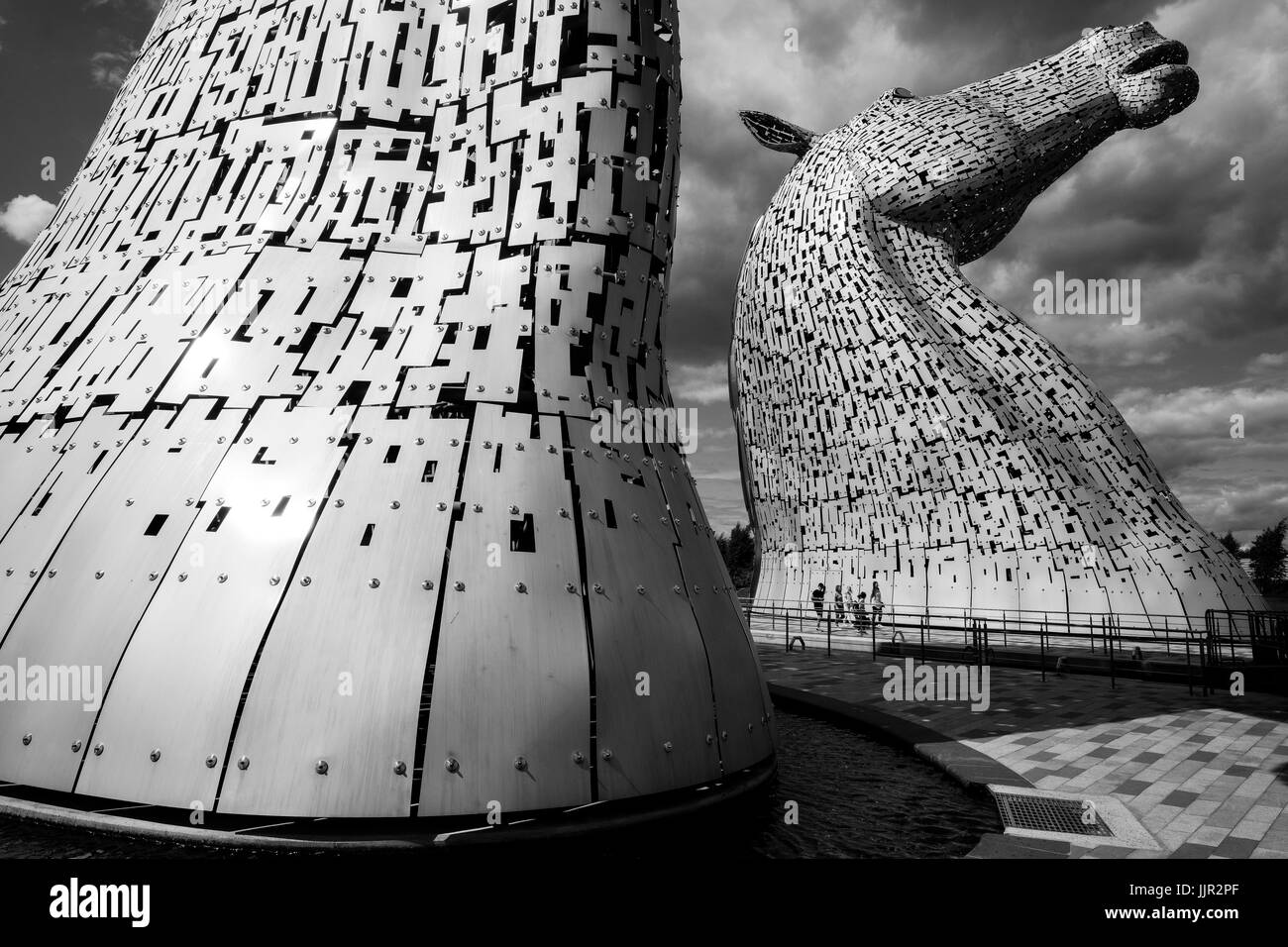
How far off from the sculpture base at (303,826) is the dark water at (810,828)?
0.14ft

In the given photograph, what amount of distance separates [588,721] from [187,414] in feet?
10.2

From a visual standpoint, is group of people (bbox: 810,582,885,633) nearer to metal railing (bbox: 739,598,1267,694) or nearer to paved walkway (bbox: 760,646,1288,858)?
metal railing (bbox: 739,598,1267,694)

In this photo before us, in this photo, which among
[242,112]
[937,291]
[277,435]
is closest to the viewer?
[277,435]

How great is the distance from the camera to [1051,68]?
21.5 m

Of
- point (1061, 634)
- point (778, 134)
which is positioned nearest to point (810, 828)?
point (1061, 634)

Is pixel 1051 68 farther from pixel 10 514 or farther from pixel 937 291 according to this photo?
pixel 10 514

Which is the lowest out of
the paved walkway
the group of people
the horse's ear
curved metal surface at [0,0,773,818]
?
the paved walkway

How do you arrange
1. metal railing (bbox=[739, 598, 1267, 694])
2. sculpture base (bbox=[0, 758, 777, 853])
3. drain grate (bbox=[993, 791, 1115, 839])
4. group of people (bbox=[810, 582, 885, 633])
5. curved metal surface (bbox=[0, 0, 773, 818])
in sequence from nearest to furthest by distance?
sculpture base (bbox=[0, 758, 777, 853]), curved metal surface (bbox=[0, 0, 773, 818]), drain grate (bbox=[993, 791, 1115, 839]), metal railing (bbox=[739, 598, 1267, 694]), group of people (bbox=[810, 582, 885, 633])

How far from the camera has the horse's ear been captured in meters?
26.0

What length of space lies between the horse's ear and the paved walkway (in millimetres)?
21466

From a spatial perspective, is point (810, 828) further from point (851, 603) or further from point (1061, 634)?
point (851, 603)

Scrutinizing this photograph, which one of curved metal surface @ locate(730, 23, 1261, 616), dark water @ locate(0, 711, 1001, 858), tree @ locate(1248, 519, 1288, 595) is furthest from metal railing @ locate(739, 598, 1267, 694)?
tree @ locate(1248, 519, 1288, 595)

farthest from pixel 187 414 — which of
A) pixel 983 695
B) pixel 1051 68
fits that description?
pixel 1051 68

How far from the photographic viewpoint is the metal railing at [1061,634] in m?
11.1
